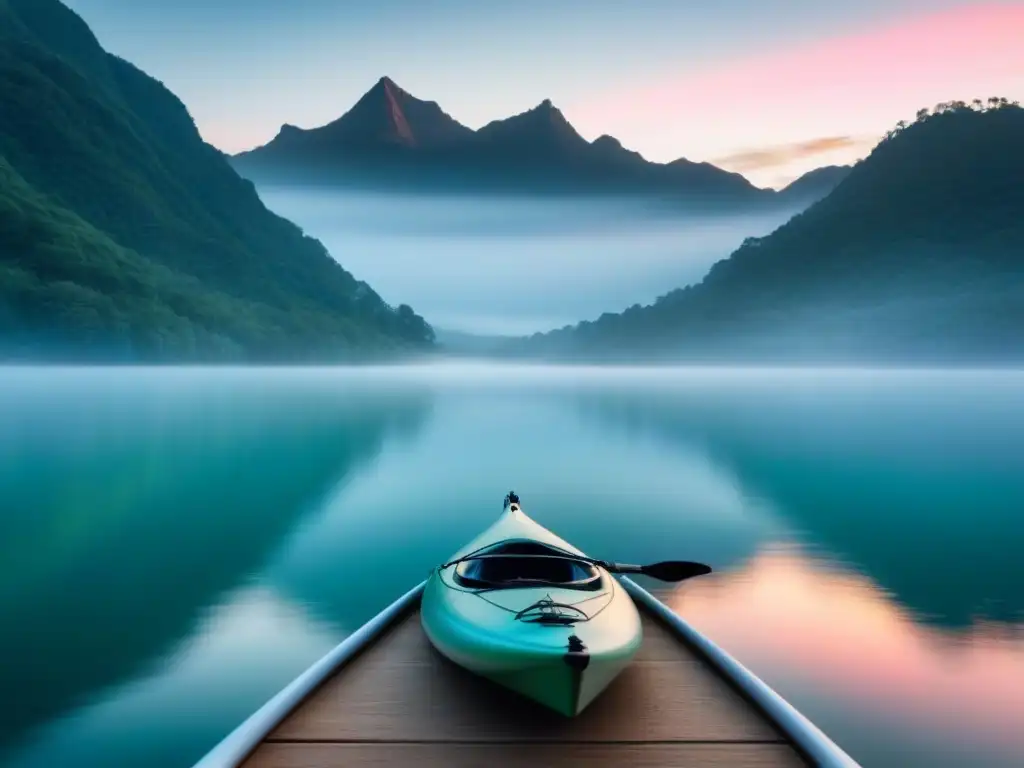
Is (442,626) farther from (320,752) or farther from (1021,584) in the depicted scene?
(1021,584)

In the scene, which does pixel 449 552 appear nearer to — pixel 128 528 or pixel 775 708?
pixel 128 528

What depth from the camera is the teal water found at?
474 inches

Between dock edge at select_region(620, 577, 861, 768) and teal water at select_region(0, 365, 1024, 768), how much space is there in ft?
8.21

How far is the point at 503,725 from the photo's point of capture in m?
8.30

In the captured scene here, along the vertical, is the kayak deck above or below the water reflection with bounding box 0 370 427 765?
above

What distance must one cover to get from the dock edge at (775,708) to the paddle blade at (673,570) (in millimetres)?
1185

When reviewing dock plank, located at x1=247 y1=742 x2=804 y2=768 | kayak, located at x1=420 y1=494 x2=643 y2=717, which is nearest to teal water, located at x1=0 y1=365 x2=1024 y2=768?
dock plank, located at x1=247 y1=742 x2=804 y2=768

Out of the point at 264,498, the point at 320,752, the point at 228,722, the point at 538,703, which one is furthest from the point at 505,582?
the point at 264,498

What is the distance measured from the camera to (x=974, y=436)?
2324 inches

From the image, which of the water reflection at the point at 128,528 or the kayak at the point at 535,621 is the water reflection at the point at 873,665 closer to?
the kayak at the point at 535,621

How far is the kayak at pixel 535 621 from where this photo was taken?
25.4 feet

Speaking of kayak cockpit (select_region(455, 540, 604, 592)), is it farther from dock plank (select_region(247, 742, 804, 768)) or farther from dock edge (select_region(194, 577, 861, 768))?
dock plank (select_region(247, 742, 804, 768))

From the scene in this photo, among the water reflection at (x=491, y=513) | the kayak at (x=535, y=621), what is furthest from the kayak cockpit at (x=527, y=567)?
the water reflection at (x=491, y=513)

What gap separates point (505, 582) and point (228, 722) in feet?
17.0
